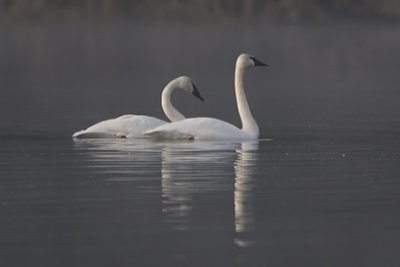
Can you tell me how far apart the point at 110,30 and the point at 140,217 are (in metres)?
163

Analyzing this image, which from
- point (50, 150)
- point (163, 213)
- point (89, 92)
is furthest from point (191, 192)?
point (89, 92)

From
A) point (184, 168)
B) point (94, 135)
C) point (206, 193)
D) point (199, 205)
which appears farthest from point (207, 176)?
point (94, 135)

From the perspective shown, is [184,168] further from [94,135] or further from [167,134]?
[94,135]

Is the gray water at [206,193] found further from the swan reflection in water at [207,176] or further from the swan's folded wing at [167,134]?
the swan's folded wing at [167,134]

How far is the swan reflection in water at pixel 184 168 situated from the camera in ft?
38.8

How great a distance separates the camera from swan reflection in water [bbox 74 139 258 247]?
11.8m

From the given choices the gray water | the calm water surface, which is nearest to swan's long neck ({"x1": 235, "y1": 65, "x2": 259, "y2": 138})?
the gray water

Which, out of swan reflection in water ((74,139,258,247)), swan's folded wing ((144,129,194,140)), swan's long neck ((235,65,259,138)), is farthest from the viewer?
swan's long neck ((235,65,259,138))

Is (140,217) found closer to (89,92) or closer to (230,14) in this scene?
(89,92)

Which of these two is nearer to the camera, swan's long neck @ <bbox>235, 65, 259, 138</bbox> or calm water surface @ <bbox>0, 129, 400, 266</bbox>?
calm water surface @ <bbox>0, 129, 400, 266</bbox>

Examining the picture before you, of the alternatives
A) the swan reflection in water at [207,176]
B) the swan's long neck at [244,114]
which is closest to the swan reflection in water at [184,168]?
the swan reflection in water at [207,176]

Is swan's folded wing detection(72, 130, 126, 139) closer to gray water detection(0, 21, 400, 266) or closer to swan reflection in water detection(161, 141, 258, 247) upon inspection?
gray water detection(0, 21, 400, 266)

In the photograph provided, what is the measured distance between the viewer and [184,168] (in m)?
15.1

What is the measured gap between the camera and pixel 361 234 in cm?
1085
